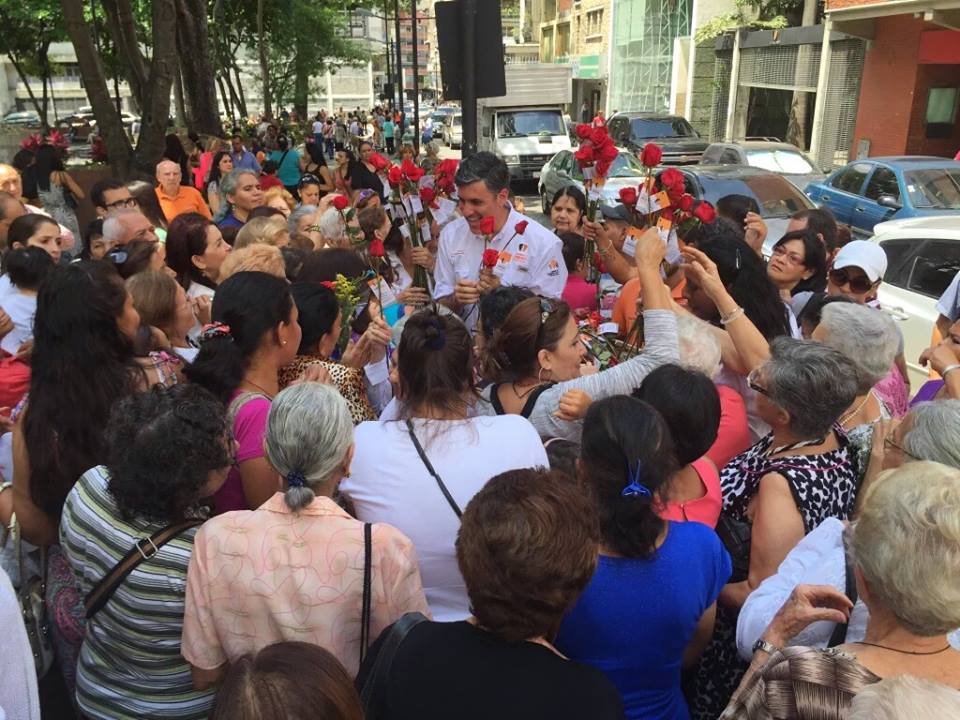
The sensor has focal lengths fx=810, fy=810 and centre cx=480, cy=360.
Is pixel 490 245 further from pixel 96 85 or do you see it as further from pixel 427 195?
pixel 96 85

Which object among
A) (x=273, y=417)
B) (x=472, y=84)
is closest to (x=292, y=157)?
(x=472, y=84)

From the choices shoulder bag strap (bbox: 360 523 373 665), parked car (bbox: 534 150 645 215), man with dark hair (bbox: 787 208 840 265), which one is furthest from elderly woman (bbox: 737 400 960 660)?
parked car (bbox: 534 150 645 215)

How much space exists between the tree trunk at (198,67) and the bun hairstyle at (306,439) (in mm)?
16853

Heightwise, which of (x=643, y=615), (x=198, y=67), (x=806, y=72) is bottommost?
(x=643, y=615)

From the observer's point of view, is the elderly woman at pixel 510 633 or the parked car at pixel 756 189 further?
the parked car at pixel 756 189

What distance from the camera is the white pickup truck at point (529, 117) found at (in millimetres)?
19906

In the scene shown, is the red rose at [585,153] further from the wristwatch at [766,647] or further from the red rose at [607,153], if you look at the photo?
the wristwatch at [766,647]

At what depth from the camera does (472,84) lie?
524 centimetres

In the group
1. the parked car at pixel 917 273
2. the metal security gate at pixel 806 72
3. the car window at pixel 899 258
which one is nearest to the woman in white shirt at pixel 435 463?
the parked car at pixel 917 273

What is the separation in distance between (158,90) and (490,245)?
8.59 metres

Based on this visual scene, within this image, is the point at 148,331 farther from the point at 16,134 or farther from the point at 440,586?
the point at 16,134

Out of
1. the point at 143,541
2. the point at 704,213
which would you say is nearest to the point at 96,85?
the point at 704,213

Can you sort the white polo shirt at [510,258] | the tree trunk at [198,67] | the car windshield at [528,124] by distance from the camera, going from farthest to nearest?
the car windshield at [528,124] → the tree trunk at [198,67] → the white polo shirt at [510,258]

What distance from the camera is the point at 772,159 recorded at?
14617 mm
